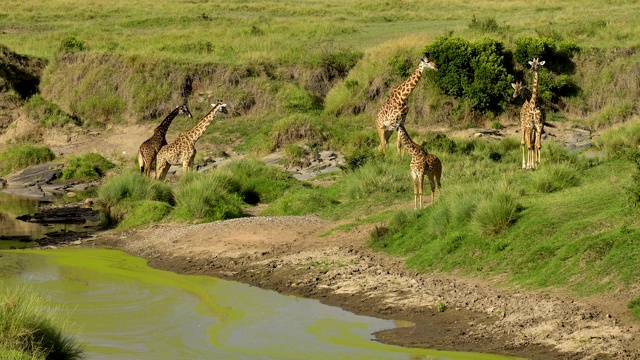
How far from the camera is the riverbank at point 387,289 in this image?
1309cm

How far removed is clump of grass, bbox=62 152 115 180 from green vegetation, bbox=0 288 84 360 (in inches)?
889

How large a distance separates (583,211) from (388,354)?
214 inches

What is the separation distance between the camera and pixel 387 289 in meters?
16.6

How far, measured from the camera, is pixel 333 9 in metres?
66.0

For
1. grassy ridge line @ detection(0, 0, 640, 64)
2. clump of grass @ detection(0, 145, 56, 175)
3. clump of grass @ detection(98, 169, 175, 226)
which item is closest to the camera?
clump of grass @ detection(98, 169, 175, 226)

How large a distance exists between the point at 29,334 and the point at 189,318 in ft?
15.0

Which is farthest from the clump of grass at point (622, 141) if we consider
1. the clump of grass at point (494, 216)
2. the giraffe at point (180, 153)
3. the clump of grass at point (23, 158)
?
the clump of grass at point (23, 158)

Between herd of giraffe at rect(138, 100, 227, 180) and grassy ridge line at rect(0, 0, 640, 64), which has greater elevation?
grassy ridge line at rect(0, 0, 640, 64)

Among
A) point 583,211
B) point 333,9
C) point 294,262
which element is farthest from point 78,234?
point 333,9

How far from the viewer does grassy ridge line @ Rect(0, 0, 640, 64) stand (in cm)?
4503

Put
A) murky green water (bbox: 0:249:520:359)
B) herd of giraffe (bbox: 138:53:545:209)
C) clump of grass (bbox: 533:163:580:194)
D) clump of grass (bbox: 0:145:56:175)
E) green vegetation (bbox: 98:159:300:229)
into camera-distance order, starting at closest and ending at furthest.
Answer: murky green water (bbox: 0:249:520:359) → clump of grass (bbox: 533:163:580:194) → green vegetation (bbox: 98:159:300:229) → herd of giraffe (bbox: 138:53:545:209) → clump of grass (bbox: 0:145:56:175)

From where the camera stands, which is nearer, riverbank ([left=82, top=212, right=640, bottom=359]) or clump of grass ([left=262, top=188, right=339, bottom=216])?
riverbank ([left=82, top=212, right=640, bottom=359])

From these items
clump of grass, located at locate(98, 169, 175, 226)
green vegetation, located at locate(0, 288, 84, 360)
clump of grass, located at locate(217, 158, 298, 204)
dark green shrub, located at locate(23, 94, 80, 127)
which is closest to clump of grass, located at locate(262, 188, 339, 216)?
clump of grass, located at locate(217, 158, 298, 204)

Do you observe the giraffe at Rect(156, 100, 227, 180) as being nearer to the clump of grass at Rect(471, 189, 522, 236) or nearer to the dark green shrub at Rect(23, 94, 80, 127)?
the clump of grass at Rect(471, 189, 522, 236)
